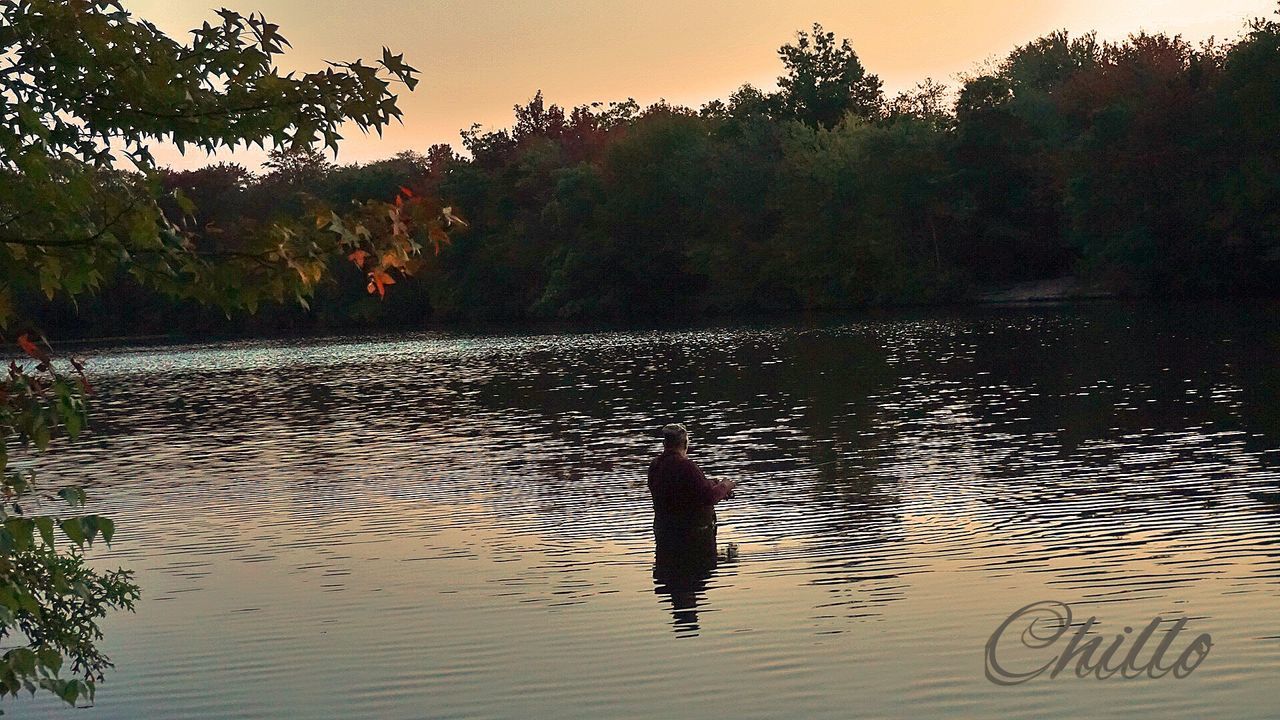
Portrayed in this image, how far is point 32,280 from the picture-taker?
23.1ft

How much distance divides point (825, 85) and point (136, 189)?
119 meters

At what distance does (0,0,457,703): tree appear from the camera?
684 cm

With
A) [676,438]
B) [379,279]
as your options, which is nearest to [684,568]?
[676,438]

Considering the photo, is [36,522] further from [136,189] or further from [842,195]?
[842,195]

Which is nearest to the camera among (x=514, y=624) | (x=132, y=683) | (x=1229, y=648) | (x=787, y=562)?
(x=1229, y=648)

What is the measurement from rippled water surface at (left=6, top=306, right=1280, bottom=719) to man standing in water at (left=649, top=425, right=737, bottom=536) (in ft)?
1.65

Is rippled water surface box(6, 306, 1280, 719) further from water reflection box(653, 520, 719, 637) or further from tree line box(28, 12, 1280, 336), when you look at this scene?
tree line box(28, 12, 1280, 336)

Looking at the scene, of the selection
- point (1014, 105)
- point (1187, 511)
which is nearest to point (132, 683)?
point (1187, 511)

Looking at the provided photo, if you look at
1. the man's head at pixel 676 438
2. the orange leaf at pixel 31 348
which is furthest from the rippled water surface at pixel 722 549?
the orange leaf at pixel 31 348

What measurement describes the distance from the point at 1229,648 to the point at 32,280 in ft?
26.6

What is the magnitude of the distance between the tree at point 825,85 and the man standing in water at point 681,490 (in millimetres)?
108107

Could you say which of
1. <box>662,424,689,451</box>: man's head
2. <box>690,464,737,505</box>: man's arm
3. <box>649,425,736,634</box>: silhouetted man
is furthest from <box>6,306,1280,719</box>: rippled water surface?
<box>662,424,689,451</box>: man's head

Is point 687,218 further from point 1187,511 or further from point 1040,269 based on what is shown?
point 1187,511
